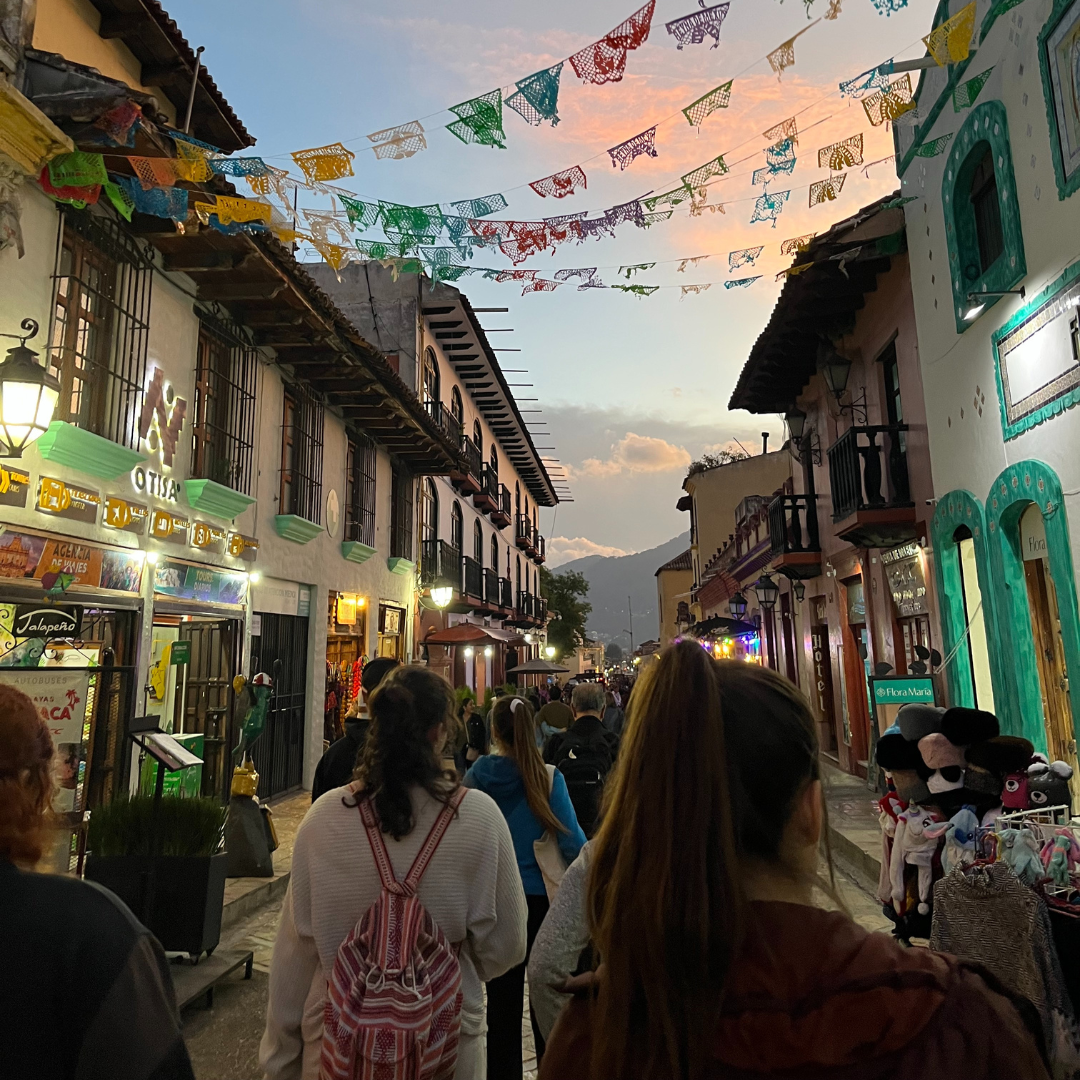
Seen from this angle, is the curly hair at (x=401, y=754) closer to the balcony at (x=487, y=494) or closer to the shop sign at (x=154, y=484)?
the shop sign at (x=154, y=484)

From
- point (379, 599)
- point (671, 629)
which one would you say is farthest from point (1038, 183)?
point (671, 629)

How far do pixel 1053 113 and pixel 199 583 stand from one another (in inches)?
346

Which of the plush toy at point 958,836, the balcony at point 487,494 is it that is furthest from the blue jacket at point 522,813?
the balcony at point 487,494

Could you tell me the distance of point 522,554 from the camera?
3428 centimetres

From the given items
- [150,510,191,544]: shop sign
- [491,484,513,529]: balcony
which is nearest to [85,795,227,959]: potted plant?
[150,510,191,544]: shop sign

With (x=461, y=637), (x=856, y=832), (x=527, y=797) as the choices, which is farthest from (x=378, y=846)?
(x=461, y=637)

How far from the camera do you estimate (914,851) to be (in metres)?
3.81

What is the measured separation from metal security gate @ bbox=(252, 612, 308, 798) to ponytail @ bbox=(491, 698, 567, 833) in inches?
262

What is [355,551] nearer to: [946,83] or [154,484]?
[154,484]

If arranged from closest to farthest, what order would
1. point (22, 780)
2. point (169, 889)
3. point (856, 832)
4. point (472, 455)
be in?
point (22, 780) < point (169, 889) < point (856, 832) < point (472, 455)

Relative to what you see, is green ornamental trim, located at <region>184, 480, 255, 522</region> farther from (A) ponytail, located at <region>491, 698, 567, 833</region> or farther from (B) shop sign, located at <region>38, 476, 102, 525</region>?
(A) ponytail, located at <region>491, 698, 567, 833</region>

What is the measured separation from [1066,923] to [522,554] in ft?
103

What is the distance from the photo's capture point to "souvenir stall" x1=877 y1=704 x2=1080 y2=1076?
283 cm

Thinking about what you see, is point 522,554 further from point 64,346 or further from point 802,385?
point 64,346
